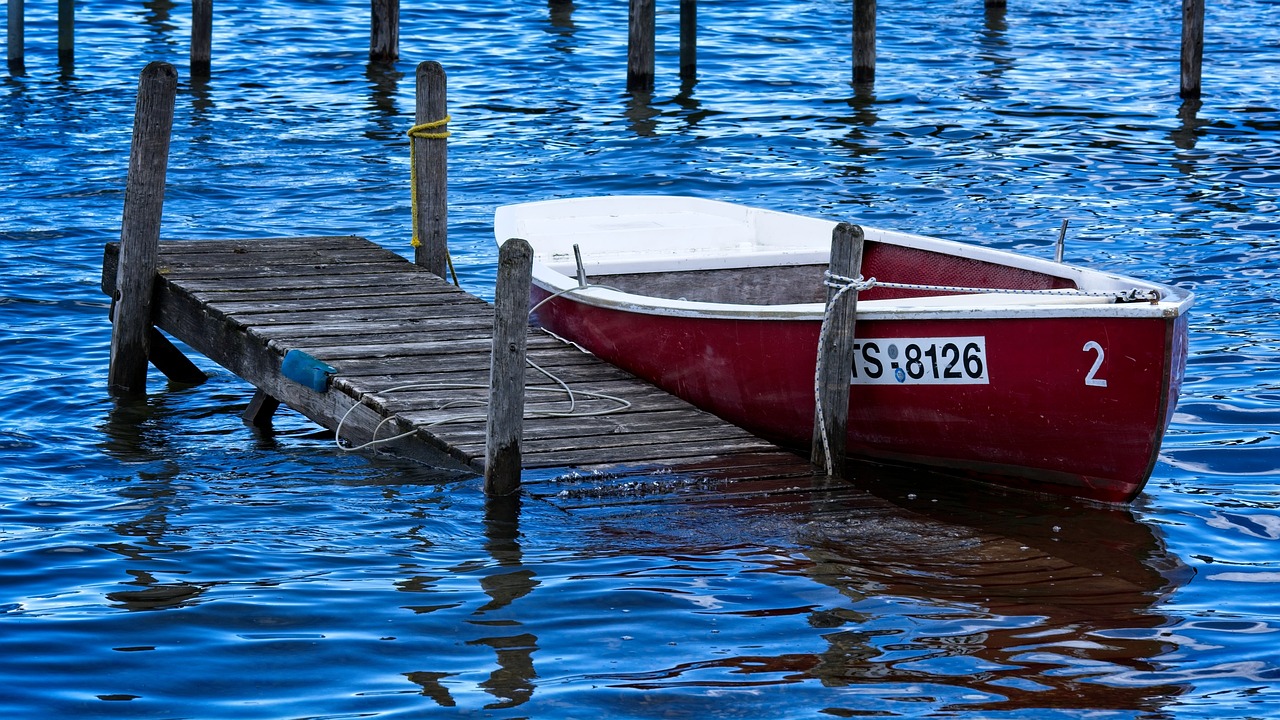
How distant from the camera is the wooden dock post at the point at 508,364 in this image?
618cm

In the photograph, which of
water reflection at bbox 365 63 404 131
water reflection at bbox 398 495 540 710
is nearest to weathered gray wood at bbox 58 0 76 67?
water reflection at bbox 365 63 404 131

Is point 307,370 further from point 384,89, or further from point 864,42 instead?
point 864,42

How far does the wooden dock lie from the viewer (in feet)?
22.2

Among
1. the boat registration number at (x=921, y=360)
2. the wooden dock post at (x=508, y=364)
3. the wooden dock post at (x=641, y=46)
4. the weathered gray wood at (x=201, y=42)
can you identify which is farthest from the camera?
the weathered gray wood at (x=201, y=42)

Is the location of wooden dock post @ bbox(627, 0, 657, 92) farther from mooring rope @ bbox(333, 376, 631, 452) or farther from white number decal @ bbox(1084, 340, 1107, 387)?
white number decal @ bbox(1084, 340, 1107, 387)

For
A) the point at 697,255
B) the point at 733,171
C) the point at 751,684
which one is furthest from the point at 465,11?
the point at 751,684

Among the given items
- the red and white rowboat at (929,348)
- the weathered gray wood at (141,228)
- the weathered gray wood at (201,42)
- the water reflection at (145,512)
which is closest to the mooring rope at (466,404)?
the red and white rowboat at (929,348)

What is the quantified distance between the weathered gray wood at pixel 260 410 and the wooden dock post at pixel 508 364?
2438mm

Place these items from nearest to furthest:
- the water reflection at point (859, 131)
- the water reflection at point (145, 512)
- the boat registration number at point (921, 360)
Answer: the water reflection at point (145, 512)
the boat registration number at point (921, 360)
the water reflection at point (859, 131)

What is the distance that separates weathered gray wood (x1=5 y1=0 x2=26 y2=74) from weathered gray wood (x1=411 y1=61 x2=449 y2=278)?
11.2m

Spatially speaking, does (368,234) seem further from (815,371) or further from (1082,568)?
(1082,568)

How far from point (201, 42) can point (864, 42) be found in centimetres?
822

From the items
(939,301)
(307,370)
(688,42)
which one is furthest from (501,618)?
(688,42)

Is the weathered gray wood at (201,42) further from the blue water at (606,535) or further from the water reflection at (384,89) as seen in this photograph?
the blue water at (606,535)
